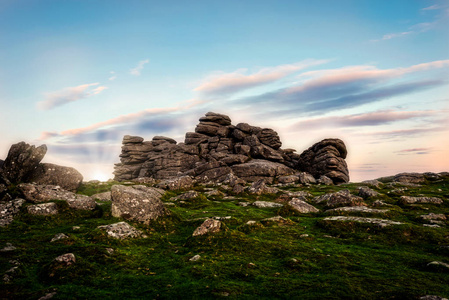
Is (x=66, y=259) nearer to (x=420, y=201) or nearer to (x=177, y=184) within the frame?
(x=177, y=184)

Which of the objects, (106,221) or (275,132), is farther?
(275,132)

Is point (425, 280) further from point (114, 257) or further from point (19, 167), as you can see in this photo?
point (19, 167)

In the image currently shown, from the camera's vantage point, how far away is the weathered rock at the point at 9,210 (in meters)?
20.1

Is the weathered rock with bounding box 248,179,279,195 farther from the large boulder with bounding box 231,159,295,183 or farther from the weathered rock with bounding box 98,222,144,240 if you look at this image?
the weathered rock with bounding box 98,222,144,240

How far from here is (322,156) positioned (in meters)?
78.2

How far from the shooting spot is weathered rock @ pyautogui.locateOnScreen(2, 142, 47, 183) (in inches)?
1398

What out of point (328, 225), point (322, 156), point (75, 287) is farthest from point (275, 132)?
point (75, 287)

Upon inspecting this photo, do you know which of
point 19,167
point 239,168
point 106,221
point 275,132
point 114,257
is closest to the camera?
point 114,257

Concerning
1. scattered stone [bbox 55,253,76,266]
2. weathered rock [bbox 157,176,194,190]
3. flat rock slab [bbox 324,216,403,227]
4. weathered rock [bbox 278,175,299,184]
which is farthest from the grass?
weathered rock [bbox 278,175,299,184]

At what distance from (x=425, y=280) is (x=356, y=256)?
377 centimetres

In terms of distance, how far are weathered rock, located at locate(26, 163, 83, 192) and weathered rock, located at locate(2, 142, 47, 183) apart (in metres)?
0.78

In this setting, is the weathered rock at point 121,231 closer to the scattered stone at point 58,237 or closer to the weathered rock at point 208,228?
the scattered stone at point 58,237

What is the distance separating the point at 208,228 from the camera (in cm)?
1823

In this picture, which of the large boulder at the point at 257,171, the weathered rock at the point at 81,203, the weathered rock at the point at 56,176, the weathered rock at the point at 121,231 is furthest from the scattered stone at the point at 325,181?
the weathered rock at the point at 121,231
